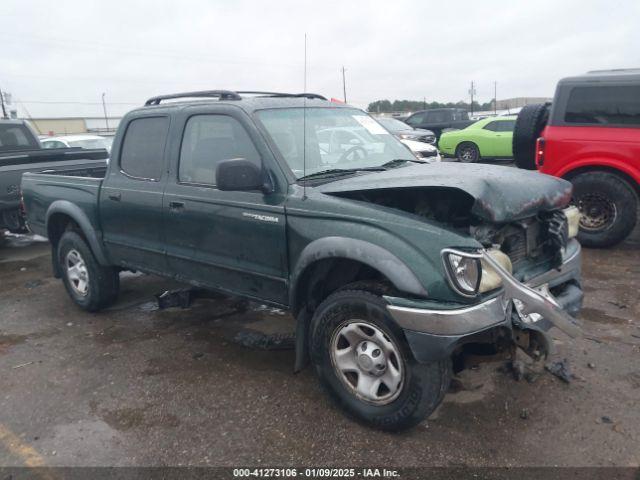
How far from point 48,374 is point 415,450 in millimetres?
2807

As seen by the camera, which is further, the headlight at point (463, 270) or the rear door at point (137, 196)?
the rear door at point (137, 196)

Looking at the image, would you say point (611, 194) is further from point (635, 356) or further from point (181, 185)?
point (181, 185)

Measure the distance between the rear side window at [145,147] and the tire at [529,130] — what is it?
196 inches

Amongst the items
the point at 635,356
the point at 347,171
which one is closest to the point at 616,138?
the point at 635,356

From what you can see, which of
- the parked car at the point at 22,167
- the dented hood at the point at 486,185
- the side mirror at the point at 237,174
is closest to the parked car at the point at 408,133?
the parked car at the point at 22,167

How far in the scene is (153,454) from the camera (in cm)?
297

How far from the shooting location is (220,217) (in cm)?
372

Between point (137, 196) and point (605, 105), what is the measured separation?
18.2 ft

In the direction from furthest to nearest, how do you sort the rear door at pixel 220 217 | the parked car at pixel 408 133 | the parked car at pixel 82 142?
the parked car at pixel 408 133 < the parked car at pixel 82 142 < the rear door at pixel 220 217

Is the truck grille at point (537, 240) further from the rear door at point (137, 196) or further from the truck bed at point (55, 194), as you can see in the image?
the truck bed at point (55, 194)

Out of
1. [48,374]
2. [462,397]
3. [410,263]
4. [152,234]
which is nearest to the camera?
[410,263]

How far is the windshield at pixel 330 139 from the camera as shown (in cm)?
363

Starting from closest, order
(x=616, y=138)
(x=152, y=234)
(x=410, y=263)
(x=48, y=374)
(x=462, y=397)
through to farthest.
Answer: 1. (x=410, y=263)
2. (x=462, y=397)
3. (x=48, y=374)
4. (x=152, y=234)
5. (x=616, y=138)

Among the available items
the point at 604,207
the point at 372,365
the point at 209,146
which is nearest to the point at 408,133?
the point at 604,207
